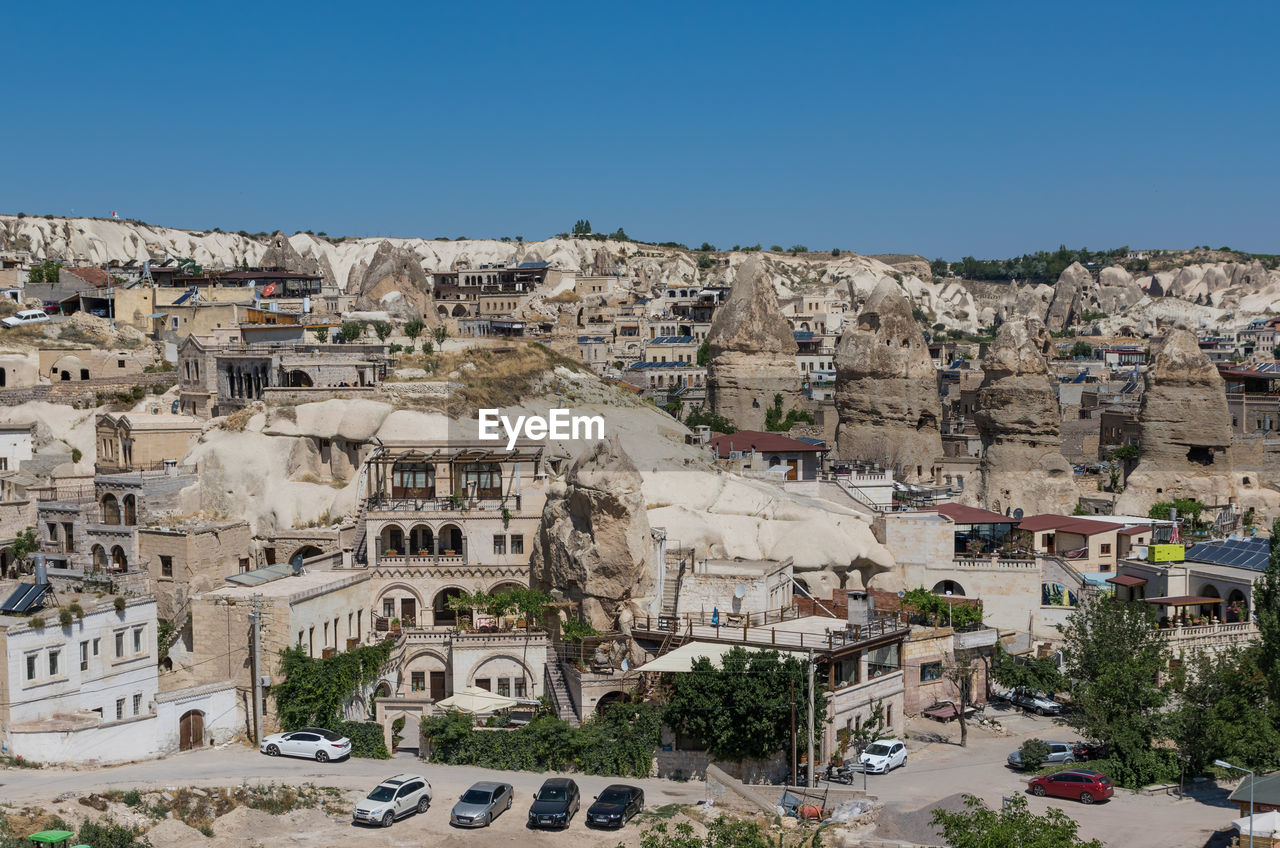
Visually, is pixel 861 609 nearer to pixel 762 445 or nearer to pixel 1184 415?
pixel 762 445

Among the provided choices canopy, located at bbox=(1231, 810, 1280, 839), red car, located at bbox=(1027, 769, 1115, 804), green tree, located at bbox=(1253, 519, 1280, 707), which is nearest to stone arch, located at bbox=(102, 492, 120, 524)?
red car, located at bbox=(1027, 769, 1115, 804)

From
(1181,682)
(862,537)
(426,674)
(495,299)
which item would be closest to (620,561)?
(426,674)

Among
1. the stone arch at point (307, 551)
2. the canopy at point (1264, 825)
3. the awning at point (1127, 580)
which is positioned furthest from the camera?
the awning at point (1127, 580)

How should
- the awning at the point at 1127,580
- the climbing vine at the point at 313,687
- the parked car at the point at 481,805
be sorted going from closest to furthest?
the parked car at the point at 481,805
the climbing vine at the point at 313,687
the awning at the point at 1127,580

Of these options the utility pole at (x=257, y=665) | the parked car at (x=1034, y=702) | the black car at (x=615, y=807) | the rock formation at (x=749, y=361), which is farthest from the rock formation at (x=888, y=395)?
the black car at (x=615, y=807)

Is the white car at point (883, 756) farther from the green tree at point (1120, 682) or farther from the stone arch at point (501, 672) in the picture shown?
the stone arch at point (501, 672)

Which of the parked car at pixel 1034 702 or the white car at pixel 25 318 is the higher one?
the white car at pixel 25 318
